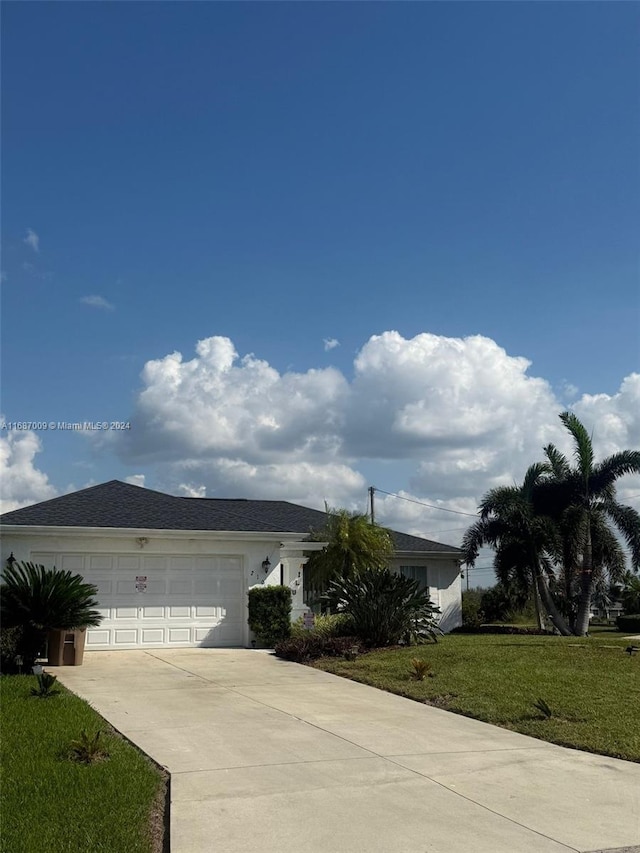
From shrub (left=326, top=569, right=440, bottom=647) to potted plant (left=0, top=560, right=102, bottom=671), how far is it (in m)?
5.62

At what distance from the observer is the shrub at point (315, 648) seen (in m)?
16.0

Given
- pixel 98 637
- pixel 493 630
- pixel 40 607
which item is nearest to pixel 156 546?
pixel 98 637

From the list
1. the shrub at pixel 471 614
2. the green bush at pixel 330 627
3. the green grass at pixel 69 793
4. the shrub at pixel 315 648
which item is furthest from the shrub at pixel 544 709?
the shrub at pixel 471 614

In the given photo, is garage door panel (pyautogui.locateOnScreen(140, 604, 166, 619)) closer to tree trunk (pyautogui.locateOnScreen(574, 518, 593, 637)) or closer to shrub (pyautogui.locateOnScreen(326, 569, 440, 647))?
shrub (pyautogui.locateOnScreen(326, 569, 440, 647))

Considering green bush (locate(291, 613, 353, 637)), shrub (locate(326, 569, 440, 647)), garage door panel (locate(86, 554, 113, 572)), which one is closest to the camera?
shrub (locate(326, 569, 440, 647))

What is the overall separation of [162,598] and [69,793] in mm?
12377

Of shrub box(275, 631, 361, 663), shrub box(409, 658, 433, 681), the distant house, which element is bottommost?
the distant house

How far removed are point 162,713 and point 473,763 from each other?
4216 mm

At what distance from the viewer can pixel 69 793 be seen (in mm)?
6391

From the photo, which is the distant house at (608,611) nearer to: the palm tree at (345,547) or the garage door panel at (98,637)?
the palm tree at (345,547)

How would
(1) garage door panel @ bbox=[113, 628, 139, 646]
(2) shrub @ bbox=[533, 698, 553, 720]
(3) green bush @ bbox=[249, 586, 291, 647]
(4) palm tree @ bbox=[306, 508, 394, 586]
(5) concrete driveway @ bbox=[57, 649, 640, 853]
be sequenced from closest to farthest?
(5) concrete driveway @ bbox=[57, 649, 640, 853] → (2) shrub @ bbox=[533, 698, 553, 720] → (1) garage door panel @ bbox=[113, 628, 139, 646] → (3) green bush @ bbox=[249, 586, 291, 647] → (4) palm tree @ bbox=[306, 508, 394, 586]

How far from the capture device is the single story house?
705 inches

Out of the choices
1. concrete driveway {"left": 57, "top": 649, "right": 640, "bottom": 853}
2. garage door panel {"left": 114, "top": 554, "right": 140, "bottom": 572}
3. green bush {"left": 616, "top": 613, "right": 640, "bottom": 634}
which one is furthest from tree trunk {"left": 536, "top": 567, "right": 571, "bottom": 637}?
concrete driveway {"left": 57, "top": 649, "right": 640, "bottom": 853}

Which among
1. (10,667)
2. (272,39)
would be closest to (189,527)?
(10,667)
